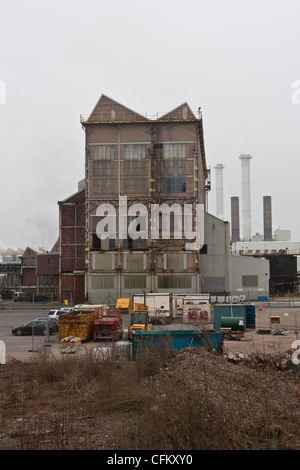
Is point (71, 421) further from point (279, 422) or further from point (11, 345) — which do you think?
point (11, 345)

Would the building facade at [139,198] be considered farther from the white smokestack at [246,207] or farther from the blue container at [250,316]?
the white smokestack at [246,207]

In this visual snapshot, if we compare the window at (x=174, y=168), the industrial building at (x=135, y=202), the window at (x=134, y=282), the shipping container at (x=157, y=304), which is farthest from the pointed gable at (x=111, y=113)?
the shipping container at (x=157, y=304)

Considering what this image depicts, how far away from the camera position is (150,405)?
10.2 m

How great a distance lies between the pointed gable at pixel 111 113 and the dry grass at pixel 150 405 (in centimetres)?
4097

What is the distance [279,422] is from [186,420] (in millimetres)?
2130

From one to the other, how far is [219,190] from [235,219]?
14675 mm

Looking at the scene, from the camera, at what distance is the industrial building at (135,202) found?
50.8m

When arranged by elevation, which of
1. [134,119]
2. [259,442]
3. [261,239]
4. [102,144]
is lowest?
[259,442]

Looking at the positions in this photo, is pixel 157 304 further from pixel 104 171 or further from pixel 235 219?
pixel 235 219

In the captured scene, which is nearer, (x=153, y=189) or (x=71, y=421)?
(x=71, y=421)

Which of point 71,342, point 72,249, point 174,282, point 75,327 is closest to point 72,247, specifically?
point 72,249

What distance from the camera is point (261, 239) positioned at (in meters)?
105

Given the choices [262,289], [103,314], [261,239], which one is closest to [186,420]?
[103,314]
